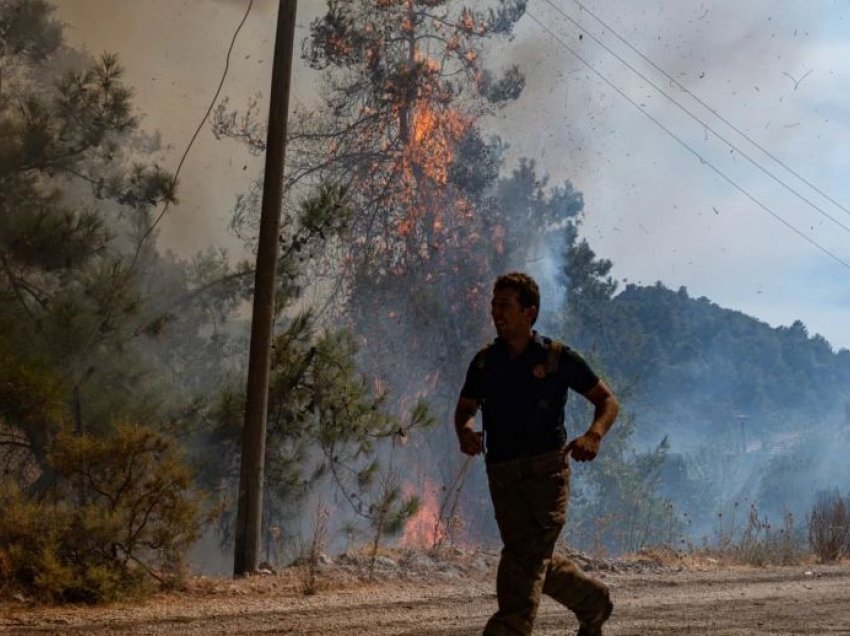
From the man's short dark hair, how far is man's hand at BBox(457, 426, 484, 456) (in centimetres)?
70

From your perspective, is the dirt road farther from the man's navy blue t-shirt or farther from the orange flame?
the orange flame

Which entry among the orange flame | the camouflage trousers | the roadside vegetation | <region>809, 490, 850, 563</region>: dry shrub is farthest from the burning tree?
the camouflage trousers

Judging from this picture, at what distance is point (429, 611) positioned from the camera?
9562 millimetres

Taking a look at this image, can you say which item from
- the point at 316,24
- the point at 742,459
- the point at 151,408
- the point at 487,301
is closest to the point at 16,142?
the point at 151,408

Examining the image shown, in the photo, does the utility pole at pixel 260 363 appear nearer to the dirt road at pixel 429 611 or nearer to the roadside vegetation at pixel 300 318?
the roadside vegetation at pixel 300 318

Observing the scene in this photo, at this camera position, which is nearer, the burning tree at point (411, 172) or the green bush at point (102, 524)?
the green bush at point (102, 524)

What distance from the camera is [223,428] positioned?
15.3 metres

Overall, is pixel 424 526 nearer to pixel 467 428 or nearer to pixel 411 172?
pixel 411 172

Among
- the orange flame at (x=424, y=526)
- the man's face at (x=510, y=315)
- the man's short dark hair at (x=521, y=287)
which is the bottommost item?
the orange flame at (x=424, y=526)

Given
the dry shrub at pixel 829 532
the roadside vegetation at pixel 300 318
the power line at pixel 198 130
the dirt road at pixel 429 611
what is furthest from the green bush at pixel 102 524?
the dry shrub at pixel 829 532

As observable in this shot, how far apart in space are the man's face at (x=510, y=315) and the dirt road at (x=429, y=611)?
2.89 m

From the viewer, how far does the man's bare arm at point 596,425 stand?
5.91 meters

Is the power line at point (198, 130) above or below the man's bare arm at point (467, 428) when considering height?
above

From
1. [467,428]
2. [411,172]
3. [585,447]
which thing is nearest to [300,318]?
[411,172]
